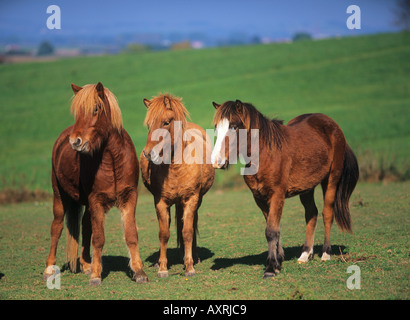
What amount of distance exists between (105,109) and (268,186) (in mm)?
2572

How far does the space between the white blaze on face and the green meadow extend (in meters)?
1.65

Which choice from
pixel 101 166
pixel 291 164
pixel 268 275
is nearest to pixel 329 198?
pixel 291 164

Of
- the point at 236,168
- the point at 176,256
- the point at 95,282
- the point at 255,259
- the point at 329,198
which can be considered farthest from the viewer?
the point at 236,168

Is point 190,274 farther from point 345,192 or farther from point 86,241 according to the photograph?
point 345,192

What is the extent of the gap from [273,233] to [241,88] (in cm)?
3062

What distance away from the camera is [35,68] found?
50.5 meters

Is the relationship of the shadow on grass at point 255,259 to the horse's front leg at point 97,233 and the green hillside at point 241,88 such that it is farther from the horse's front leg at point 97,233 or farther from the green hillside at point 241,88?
the green hillside at point 241,88

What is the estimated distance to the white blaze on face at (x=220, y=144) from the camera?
6.54 m

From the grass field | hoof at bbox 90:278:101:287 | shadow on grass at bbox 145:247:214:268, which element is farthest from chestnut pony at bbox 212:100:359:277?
hoof at bbox 90:278:101:287

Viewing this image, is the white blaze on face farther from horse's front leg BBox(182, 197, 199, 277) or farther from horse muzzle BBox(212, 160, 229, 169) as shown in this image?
horse's front leg BBox(182, 197, 199, 277)

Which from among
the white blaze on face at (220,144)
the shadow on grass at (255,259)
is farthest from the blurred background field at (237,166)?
the white blaze on face at (220,144)

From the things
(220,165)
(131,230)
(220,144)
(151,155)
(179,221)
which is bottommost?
(179,221)

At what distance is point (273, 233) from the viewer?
6984 mm
